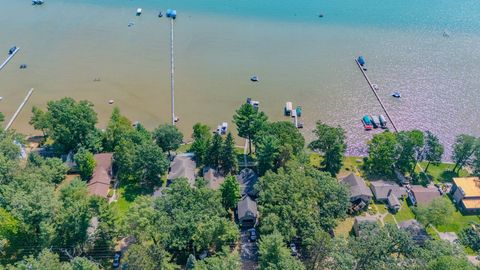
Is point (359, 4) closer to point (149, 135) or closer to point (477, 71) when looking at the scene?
point (477, 71)

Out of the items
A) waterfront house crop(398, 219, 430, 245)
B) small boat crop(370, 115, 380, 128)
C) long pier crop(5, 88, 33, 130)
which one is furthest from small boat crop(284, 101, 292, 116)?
long pier crop(5, 88, 33, 130)

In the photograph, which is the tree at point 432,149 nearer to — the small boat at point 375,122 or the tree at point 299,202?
the small boat at point 375,122

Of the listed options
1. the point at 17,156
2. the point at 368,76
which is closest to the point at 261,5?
the point at 368,76

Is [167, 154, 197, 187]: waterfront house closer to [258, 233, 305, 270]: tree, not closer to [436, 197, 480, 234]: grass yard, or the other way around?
[258, 233, 305, 270]: tree

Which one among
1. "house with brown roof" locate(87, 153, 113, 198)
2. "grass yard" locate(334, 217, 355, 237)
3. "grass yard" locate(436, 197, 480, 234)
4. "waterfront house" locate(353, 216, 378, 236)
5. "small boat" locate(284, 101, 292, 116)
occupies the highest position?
"small boat" locate(284, 101, 292, 116)

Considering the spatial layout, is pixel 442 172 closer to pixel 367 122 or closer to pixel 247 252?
pixel 367 122

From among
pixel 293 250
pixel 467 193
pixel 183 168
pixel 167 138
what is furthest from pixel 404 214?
pixel 167 138

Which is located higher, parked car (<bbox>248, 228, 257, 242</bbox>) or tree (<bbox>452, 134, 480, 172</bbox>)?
tree (<bbox>452, 134, 480, 172</bbox>)
